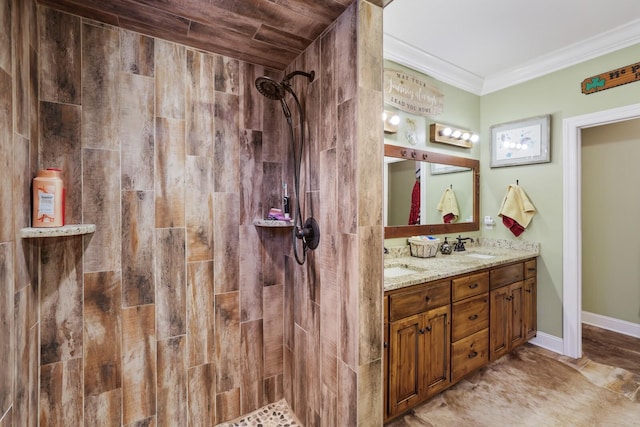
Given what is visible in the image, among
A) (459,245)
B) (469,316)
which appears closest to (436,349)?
(469,316)

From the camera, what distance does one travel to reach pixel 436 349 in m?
1.93

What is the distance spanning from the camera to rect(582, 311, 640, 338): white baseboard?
119 inches

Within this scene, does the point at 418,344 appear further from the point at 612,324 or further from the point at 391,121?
the point at 612,324

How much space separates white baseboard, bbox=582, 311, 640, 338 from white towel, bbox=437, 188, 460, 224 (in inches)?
82.4

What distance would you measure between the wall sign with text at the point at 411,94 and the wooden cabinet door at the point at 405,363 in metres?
1.78

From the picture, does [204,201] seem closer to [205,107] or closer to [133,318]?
[205,107]

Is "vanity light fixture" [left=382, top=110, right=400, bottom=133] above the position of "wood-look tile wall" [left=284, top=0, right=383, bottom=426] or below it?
above

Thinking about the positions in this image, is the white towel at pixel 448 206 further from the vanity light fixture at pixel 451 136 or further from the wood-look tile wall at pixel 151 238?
the wood-look tile wall at pixel 151 238

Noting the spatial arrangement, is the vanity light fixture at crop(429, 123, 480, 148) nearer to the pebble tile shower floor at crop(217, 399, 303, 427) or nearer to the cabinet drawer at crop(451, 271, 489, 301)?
the cabinet drawer at crop(451, 271, 489, 301)

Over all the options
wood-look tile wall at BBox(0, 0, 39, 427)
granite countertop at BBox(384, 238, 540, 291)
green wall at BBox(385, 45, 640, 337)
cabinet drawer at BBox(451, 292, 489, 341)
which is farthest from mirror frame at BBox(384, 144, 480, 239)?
wood-look tile wall at BBox(0, 0, 39, 427)

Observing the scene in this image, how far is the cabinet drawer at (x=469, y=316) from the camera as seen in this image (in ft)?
6.72

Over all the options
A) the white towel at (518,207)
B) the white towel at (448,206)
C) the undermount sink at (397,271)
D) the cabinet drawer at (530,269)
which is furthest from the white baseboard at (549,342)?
the undermount sink at (397,271)

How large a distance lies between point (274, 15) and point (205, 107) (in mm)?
645

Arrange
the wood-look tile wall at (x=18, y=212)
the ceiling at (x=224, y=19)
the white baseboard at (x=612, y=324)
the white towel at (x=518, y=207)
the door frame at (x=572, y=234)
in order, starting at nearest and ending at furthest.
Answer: the wood-look tile wall at (x=18, y=212) → the ceiling at (x=224, y=19) → the door frame at (x=572, y=234) → the white towel at (x=518, y=207) → the white baseboard at (x=612, y=324)
